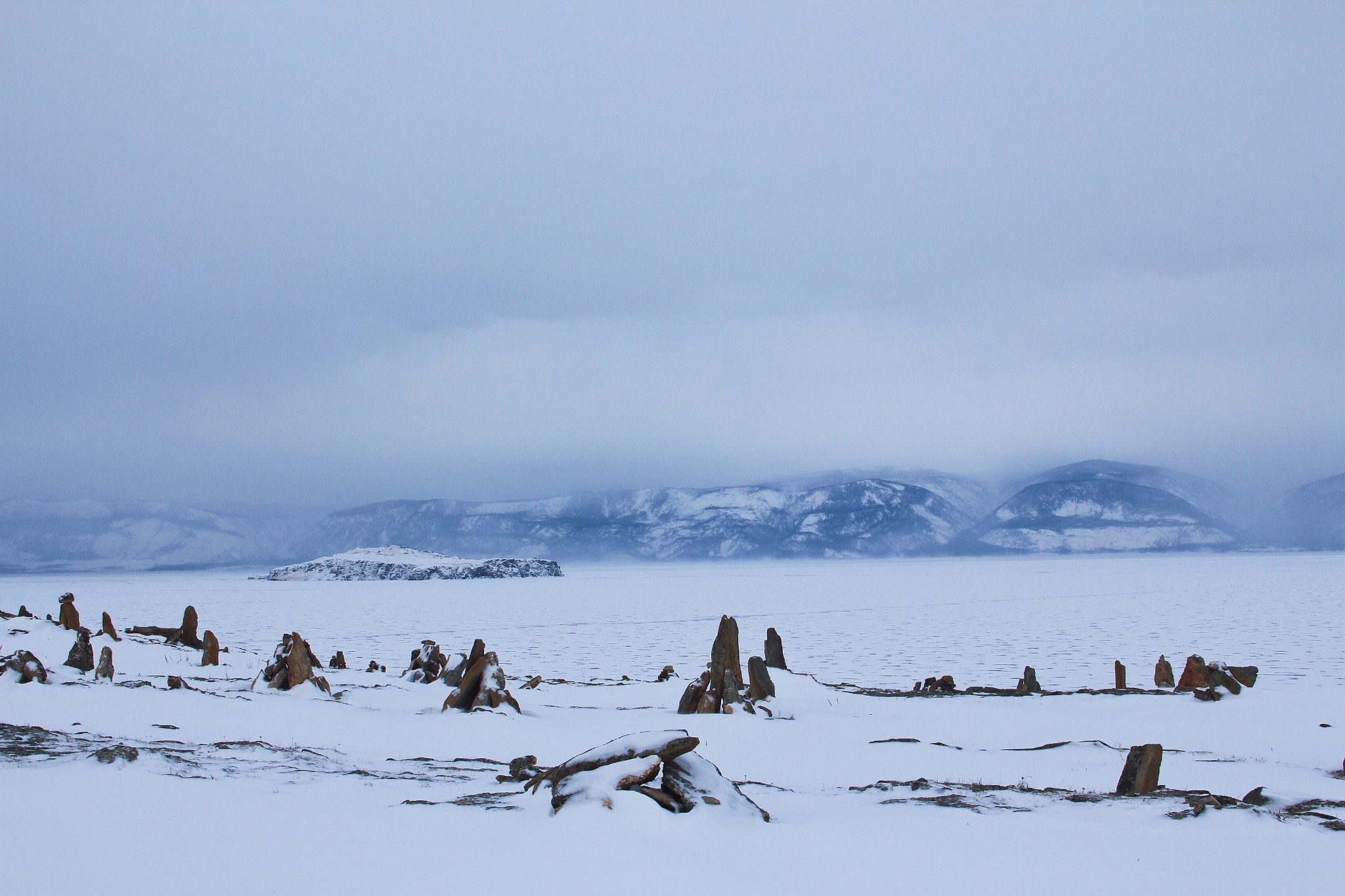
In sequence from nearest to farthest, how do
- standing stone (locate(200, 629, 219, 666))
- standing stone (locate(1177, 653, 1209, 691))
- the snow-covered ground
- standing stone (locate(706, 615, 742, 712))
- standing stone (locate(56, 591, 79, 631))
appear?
the snow-covered ground → standing stone (locate(706, 615, 742, 712)) → standing stone (locate(1177, 653, 1209, 691)) → standing stone (locate(200, 629, 219, 666)) → standing stone (locate(56, 591, 79, 631))

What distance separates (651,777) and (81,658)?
Result: 40.9ft

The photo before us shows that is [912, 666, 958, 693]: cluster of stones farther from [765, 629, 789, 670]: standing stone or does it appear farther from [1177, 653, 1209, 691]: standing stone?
[765, 629, 789, 670]: standing stone

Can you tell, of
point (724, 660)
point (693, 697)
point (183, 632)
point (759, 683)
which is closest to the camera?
point (693, 697)

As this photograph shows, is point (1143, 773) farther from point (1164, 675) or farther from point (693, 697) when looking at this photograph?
point (1164, 675)

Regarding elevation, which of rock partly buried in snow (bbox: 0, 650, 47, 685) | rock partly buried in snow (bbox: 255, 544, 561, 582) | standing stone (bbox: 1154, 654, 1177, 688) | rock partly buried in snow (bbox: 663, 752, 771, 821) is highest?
rock partly buried in snow (bbox: 663, 752, 771, 821)

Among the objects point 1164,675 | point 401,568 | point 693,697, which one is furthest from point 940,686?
point 401,568

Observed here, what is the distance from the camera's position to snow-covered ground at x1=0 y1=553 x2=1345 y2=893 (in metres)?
4.47

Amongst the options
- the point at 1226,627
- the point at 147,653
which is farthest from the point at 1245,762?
the point at 1226,627

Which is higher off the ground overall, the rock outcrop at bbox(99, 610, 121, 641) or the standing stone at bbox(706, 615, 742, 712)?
the standing stone at bbox(706, 615, 742, 712)

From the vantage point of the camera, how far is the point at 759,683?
12.9 m

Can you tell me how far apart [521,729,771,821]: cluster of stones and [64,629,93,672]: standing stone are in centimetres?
1160

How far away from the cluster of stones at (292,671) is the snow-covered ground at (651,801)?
508 millimetres

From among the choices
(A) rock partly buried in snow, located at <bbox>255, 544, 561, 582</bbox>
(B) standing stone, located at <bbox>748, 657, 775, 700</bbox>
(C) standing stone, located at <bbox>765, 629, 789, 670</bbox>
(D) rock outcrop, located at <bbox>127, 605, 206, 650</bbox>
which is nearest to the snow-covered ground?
(B) standing stone, located at <bbox>748, 657, 775, 700</bbox>

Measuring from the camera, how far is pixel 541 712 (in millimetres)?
11969
